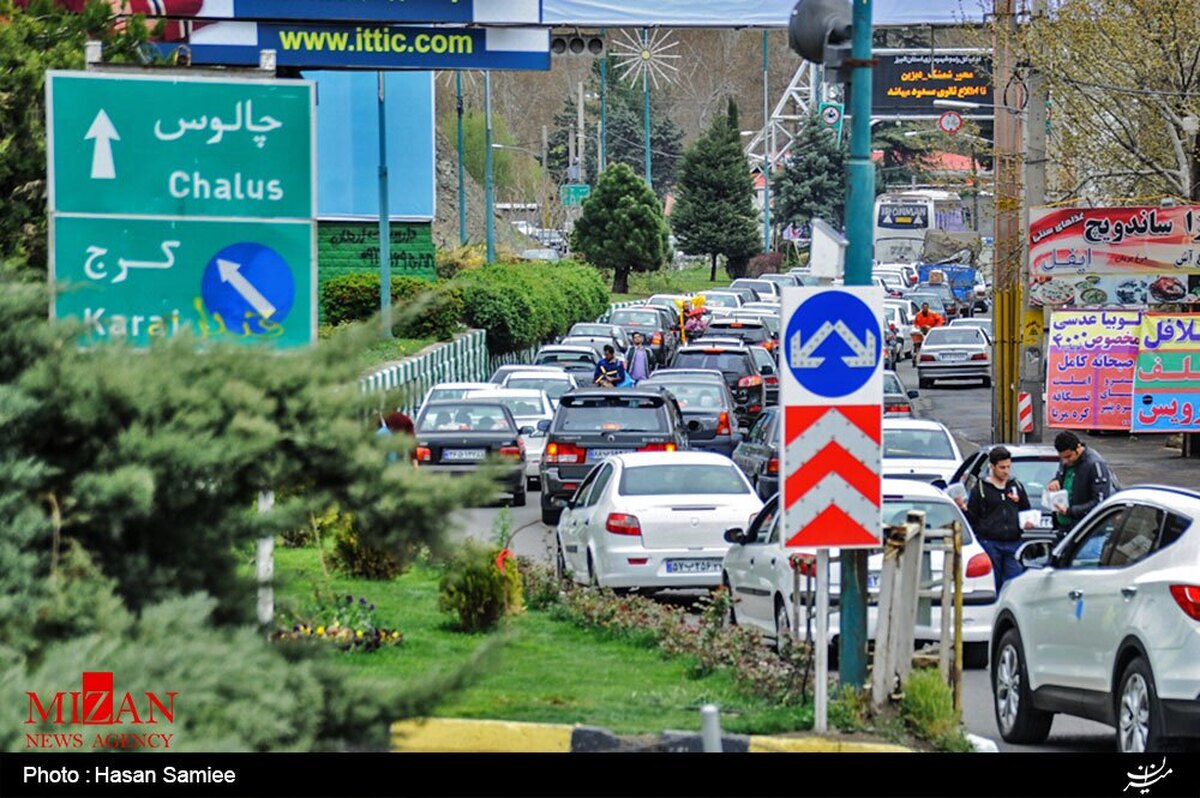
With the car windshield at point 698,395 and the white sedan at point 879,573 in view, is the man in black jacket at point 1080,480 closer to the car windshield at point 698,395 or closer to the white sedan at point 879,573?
the white sedan at point 879,573

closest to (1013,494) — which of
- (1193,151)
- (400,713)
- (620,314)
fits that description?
(400,713)

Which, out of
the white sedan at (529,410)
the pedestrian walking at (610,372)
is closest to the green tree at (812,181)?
the pedestrian walking at (610,372)

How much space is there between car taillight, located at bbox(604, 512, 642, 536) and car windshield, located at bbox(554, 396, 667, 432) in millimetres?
7677

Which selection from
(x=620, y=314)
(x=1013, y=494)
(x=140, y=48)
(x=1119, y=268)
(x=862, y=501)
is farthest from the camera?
(x=620, y=314)

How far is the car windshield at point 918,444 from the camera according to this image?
2395 cm

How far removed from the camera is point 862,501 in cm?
1058

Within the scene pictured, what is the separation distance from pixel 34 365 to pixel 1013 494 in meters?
11.7

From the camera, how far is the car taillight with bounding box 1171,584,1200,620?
9.88 meters

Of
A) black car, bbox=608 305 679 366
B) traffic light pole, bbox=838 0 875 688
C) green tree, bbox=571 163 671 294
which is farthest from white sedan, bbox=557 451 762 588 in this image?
green tree, bbox=571 163 671 294

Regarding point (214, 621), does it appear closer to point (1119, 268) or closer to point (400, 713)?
point (400, 713)

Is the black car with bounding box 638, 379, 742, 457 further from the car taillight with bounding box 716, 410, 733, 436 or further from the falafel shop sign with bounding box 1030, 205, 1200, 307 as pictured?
the falafel shop sign with bounding box 1030, 205, 1200, 307

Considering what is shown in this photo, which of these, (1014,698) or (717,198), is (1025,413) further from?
(717,198)

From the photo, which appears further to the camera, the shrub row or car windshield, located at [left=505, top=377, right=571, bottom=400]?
the shrub row

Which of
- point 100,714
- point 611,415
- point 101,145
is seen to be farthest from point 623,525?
point 100,714
